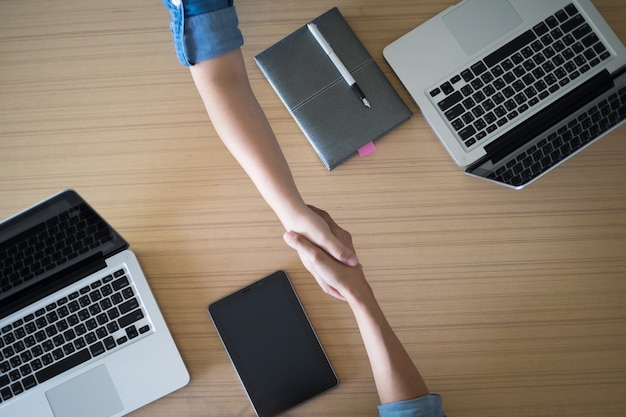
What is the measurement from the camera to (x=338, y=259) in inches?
32.6

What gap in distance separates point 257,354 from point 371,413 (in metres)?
0.21

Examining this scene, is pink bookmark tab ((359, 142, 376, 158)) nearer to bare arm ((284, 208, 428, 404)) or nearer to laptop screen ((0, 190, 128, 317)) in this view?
bare arm ((284, 208, 428, 404))

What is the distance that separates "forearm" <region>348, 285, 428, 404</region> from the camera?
79 cm

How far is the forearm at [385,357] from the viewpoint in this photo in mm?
792

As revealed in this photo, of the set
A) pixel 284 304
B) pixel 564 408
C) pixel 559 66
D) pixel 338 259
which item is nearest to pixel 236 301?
pixel 284 304

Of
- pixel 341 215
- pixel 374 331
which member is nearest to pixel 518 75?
pixel 341 215

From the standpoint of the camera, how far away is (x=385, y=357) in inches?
31.4

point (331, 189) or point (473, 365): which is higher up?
point (331, 189)

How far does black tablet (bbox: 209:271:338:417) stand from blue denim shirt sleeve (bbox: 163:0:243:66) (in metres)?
0.38

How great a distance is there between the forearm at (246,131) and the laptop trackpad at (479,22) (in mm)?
388

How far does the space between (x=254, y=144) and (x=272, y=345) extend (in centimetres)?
33

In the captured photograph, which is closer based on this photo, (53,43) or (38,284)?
(38,284)

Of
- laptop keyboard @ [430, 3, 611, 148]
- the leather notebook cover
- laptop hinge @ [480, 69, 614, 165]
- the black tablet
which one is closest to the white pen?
the leather notebook cover

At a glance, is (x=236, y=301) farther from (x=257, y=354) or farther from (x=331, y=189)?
(x=331, y=189)
